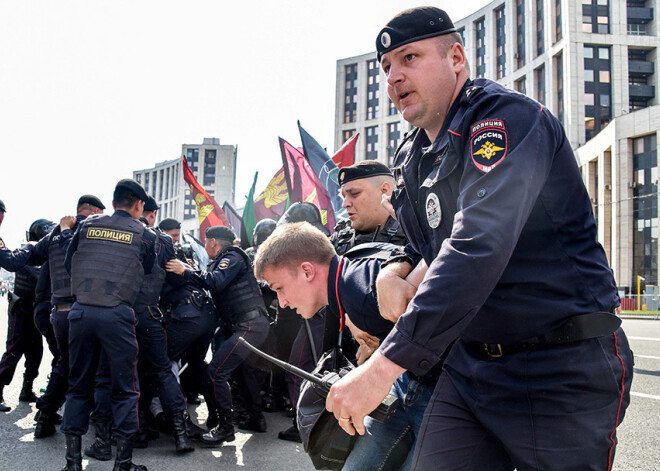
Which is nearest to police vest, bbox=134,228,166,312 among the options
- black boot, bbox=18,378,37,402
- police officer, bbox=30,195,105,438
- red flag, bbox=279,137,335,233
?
police officer, bbox=30,195,105,438

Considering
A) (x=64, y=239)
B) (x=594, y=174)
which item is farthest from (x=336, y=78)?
(x=64, y=239)

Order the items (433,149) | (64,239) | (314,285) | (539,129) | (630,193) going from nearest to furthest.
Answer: (539,129) → (433,149) → (314,285) → (64,239) → (630,193)

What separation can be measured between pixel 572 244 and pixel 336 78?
7662 cm

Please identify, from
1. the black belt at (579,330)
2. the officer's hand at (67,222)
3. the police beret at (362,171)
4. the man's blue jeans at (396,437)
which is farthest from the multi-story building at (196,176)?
the black belt at (579,330)

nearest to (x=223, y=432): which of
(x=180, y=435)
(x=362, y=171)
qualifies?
(x=180, y=435)

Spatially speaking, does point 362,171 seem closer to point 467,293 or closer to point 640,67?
point 467,293

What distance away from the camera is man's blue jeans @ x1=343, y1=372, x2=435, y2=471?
2037 mm

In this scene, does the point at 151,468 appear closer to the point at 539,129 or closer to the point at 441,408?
the point at 441,408

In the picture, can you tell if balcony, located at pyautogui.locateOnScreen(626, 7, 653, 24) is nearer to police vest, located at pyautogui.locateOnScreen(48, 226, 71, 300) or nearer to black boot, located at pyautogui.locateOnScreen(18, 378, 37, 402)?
police vest, located at pyautogui.locateOnScreen(48, 226, 71, 300)

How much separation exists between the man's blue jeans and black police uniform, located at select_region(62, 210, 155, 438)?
2.62 metres

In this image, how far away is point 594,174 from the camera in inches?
1715

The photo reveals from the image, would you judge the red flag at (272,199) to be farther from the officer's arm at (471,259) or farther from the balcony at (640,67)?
the balcony at (640,67)

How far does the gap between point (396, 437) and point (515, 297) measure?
0.89 meters

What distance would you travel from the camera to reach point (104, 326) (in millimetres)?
4188
